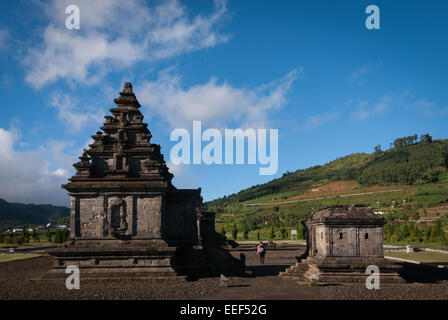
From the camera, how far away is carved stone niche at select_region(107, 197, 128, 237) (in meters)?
19.9

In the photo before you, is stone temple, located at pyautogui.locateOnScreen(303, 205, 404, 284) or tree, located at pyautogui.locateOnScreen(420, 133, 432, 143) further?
tree, located at pyautogui.locateOnScreen(420, 133, 432, 143)

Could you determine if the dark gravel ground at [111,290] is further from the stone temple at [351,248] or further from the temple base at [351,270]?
the stone temple at [351,248]

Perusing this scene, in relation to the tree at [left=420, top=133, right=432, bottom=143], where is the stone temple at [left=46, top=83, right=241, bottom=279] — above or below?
below

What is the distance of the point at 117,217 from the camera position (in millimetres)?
20125

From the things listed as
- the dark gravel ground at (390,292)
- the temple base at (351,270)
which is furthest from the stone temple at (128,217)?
the dark gravel ground at (390,292)

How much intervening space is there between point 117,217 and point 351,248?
13020mm

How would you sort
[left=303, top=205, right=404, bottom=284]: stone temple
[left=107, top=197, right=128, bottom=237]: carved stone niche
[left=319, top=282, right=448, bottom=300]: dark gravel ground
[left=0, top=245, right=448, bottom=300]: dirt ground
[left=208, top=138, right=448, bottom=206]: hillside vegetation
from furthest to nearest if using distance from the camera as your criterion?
[left=208, top=138, right=448, bottom=206]: hillside vegetation
[left=107, top=197, right=128, bottom=237]: carved stone niche
[left=303, top=205, right=404, bottom=284]: stone temple
[left=0, top=245, right=448, bottom=300]: dirt ground
[left=319, top=282, right=448, bottom=300]: dark gravel ground

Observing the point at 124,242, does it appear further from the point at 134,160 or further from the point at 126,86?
the point at 126,86

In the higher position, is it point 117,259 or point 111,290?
point 117,259

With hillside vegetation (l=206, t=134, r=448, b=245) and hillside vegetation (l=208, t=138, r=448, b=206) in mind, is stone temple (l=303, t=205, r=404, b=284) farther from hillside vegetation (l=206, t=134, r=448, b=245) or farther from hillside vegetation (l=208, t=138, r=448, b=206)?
hillside vegetation (l=208, t=138, r=448, b=206)

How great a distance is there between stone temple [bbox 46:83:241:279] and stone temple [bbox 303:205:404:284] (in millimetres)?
6500

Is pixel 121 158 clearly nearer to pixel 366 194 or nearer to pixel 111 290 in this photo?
pixel 111 290

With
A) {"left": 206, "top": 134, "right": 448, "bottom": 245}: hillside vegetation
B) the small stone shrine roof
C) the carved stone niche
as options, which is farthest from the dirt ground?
{"left": 206, "top": 134, "right": 448, "bottom": 245}: hillside vegetation

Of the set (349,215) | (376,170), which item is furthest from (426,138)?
(349,215)
